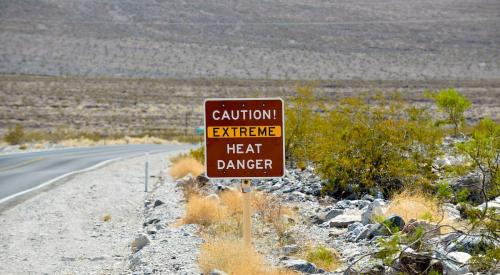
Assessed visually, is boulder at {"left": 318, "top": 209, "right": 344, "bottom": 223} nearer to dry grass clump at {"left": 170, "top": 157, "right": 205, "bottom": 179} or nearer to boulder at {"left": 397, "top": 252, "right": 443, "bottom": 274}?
boulder at {"left": 397, "top": 252, "right": 443, "bottom": 274}

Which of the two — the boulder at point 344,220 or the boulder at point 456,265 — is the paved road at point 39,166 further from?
the boulder at point 456,265

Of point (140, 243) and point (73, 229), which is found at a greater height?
point (140, 243)

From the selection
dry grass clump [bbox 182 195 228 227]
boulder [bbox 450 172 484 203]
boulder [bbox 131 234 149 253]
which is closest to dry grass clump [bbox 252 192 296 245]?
dry grass clump [bbox 182 195 228 227]

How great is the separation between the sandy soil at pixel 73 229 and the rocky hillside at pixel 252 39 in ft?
155

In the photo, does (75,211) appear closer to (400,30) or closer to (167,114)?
(167,114)

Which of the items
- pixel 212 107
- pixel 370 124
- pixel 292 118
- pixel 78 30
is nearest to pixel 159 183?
pixel 292 118

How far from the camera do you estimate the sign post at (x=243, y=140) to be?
7684mm

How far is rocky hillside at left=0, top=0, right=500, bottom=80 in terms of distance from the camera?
225 ft

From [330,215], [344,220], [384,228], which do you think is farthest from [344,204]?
[384,228]

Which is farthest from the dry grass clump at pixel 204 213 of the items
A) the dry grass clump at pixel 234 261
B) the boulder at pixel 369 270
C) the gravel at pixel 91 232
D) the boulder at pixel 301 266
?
the boulder at pixel 369 270

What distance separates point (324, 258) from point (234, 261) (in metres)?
1.01

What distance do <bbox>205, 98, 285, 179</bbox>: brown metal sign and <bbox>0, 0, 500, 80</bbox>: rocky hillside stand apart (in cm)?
5831

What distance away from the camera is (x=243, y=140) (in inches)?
304

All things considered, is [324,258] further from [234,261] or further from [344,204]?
[344,204]
